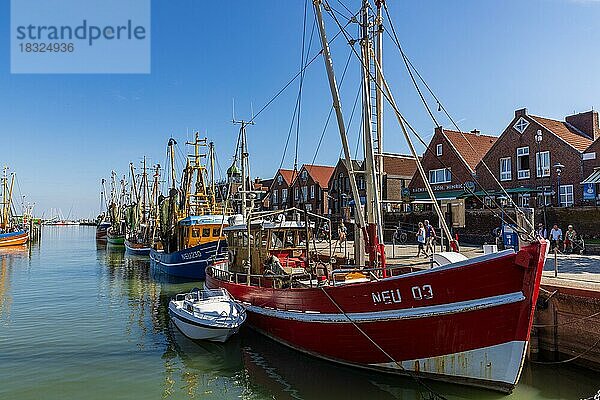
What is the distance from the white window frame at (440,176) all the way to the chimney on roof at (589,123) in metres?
10.9

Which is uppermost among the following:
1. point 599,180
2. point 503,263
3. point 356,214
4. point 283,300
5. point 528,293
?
point 599,180

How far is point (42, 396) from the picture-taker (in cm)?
1093

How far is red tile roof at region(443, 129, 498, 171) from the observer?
44.8 metres

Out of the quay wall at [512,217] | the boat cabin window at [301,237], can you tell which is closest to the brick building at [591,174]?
the quay wall at [512,217]

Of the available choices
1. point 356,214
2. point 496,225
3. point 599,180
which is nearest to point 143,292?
point 356,214

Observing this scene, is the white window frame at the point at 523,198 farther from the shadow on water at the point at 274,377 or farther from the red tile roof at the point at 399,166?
the shadow on water at the point at 274,377

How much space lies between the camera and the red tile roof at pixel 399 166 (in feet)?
176

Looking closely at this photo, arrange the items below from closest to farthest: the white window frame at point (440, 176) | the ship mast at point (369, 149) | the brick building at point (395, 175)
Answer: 1. the ship mast at point (369, 149)
2. the white window frame at point (440, 176)
3. the brick building at point (395, 175)

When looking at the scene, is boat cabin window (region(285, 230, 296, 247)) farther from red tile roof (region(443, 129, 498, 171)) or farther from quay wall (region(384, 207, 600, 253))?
red tile roof (region(443, 129, 498, 171))

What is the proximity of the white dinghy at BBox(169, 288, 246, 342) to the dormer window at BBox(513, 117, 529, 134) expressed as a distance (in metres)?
30.7

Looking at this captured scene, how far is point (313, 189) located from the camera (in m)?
61.9

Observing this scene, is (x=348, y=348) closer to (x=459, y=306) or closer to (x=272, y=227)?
(x=459, y=306)

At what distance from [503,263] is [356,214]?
185 inches

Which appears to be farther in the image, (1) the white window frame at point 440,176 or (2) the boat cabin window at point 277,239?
(1) the white window frame at point 440,176
